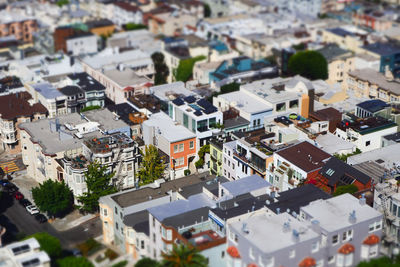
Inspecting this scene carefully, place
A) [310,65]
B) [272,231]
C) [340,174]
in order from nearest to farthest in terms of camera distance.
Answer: [272,231] → [340,174] → [310,65]

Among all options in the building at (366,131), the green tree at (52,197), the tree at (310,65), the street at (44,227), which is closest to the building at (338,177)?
the building at (366,131)

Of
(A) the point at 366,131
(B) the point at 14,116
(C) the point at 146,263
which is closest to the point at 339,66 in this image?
(A) the point at 366,131

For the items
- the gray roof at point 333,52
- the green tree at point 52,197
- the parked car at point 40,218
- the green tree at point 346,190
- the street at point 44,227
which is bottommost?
the parked car at point 40,218

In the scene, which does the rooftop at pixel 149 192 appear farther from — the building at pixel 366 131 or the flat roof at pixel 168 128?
the building at pixel 366 131

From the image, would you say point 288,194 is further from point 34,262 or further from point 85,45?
point 85,45

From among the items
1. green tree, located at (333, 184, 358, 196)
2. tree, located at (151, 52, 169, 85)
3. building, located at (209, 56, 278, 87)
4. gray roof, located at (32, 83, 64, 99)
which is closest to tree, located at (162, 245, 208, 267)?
green tree, located at (333, 184, 358, 196)

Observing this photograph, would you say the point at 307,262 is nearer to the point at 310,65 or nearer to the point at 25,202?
the point at 25,202

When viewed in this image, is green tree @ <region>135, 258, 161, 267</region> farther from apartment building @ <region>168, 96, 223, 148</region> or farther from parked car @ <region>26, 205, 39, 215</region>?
apartment building @ <region>168, 96, 223, 148</region>
